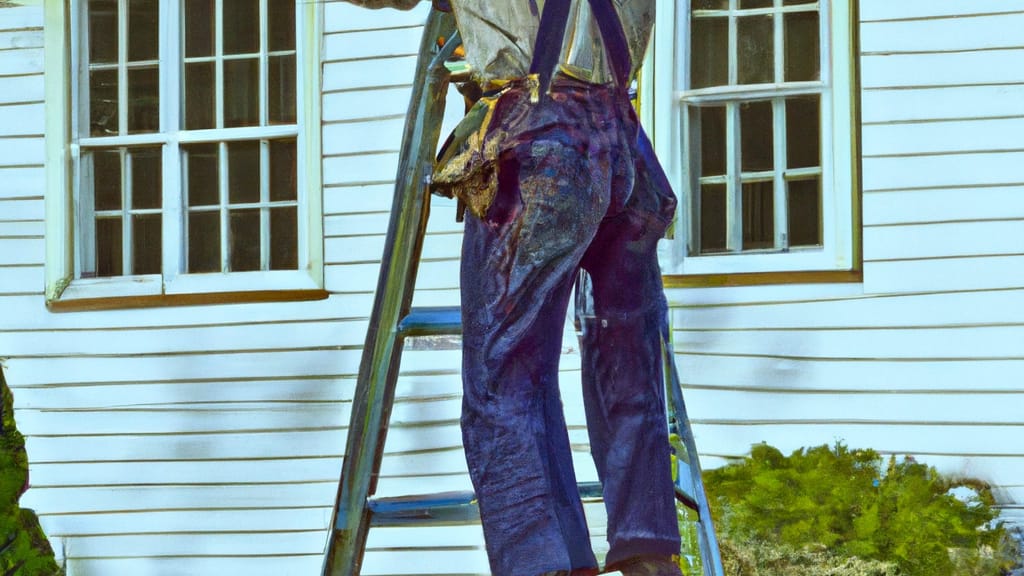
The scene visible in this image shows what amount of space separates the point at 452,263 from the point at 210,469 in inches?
36.0

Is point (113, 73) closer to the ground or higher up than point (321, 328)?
higher up

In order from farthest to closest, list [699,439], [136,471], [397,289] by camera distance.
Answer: [136,471]
[699,439]
[397,289]

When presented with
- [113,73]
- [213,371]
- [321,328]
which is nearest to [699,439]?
[321,328]

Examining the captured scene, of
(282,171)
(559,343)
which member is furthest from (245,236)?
(559,343)

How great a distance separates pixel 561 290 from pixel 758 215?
4.89 ft

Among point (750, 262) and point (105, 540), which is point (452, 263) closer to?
point (750, 262)

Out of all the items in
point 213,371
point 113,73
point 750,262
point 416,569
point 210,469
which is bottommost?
point 416,569

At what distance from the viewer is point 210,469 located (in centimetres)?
434

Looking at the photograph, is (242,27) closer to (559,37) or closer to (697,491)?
(559,37)

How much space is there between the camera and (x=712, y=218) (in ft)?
13.6

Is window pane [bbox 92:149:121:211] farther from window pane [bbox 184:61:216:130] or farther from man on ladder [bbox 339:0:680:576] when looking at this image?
man on ladder [bbox 339:0:680:576]

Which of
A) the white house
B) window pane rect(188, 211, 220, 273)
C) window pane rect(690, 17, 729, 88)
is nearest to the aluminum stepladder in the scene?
the white house

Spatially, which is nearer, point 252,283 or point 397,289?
point 397,289

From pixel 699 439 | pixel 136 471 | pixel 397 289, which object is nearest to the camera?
pixel 397 289
